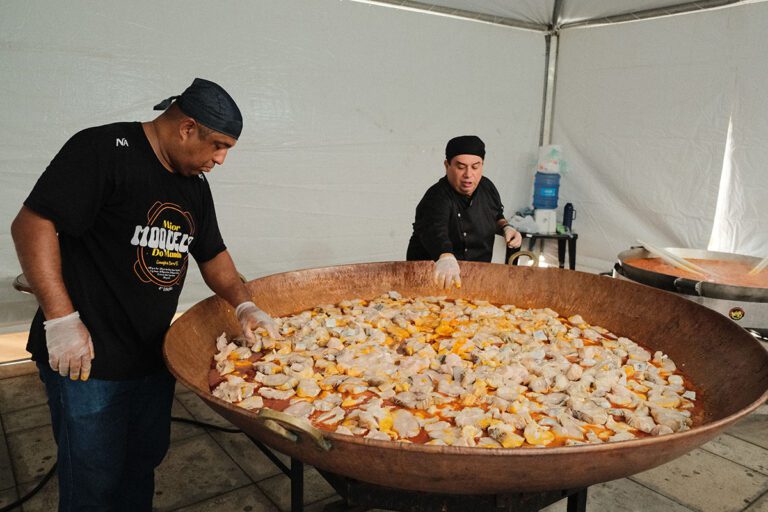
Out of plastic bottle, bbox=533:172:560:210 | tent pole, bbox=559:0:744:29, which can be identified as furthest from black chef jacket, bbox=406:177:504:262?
tent pole, bbox=559:0:744:29

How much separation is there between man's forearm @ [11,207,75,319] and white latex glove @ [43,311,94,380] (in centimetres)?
3

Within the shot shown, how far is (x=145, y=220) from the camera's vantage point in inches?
70.1

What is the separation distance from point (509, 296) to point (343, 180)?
8.57 feet

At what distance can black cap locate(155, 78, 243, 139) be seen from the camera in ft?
5.54

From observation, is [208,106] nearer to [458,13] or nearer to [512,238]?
[512,238]

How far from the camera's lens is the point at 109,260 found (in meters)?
1.78

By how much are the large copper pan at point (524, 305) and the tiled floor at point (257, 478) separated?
36.5 inches

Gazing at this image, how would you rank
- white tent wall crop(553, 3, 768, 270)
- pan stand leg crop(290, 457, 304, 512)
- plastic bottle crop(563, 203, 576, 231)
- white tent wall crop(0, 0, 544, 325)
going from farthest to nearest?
plastic bottle crop(563, 203, 576, 231)
white tent wall crop(553, 3, 768, 270)
white tent wall crop(0, 0, 544, 325)
pan stand leg crop(290, 457, 304, 512)

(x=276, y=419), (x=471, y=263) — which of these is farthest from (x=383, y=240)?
(x=276, y=419)

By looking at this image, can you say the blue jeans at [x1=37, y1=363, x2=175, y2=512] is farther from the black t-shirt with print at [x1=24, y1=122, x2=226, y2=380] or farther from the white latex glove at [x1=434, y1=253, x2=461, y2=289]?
the white latex glove at [x1=434, y1=253, x2=461, y2=289]

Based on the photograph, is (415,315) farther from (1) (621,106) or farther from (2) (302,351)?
(1) (621,106)

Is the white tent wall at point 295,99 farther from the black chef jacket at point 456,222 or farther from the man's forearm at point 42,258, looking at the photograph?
the man's forearm at point 42,258

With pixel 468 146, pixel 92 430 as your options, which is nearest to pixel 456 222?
pixel 468 146

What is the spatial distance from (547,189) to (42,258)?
550cm
